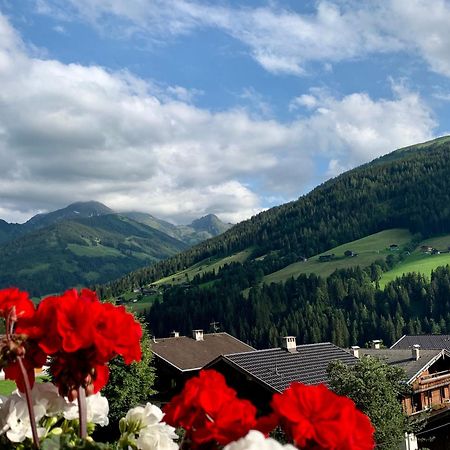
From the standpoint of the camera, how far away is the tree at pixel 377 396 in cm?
2416

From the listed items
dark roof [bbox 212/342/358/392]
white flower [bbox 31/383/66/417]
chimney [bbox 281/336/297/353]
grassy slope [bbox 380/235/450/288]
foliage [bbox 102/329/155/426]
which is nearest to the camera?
white flower [bbox 31/383/66/417]

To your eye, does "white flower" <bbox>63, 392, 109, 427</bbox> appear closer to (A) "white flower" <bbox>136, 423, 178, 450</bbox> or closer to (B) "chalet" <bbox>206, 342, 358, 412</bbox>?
(A) "white flower" <bbox>136, 423, 178, 450</bbox>

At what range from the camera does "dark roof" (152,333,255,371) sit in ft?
154

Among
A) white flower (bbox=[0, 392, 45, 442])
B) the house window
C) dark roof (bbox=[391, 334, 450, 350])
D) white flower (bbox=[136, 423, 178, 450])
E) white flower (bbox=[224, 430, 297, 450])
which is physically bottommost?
the house window

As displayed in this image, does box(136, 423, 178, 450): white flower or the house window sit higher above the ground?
box(136, 423, 178, 450): white flower

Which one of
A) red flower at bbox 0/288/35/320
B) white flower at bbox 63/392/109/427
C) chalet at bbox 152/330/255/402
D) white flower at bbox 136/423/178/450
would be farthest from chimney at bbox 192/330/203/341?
red flower at bbox 0/288/35/320

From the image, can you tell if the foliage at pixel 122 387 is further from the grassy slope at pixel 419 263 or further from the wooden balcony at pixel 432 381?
the grassy slope at pixel 419 263

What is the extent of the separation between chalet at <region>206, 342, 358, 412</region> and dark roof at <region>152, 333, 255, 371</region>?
31.6 ft

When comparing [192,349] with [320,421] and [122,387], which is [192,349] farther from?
[320,421]

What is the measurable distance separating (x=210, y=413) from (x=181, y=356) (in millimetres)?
47263

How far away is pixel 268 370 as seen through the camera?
35.3 meters

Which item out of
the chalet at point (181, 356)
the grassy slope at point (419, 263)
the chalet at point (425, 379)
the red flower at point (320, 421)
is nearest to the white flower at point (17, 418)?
the red flower at point (320, 421)

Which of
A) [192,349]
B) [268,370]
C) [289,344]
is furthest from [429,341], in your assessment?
[268,370]

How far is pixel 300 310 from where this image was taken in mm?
137375
